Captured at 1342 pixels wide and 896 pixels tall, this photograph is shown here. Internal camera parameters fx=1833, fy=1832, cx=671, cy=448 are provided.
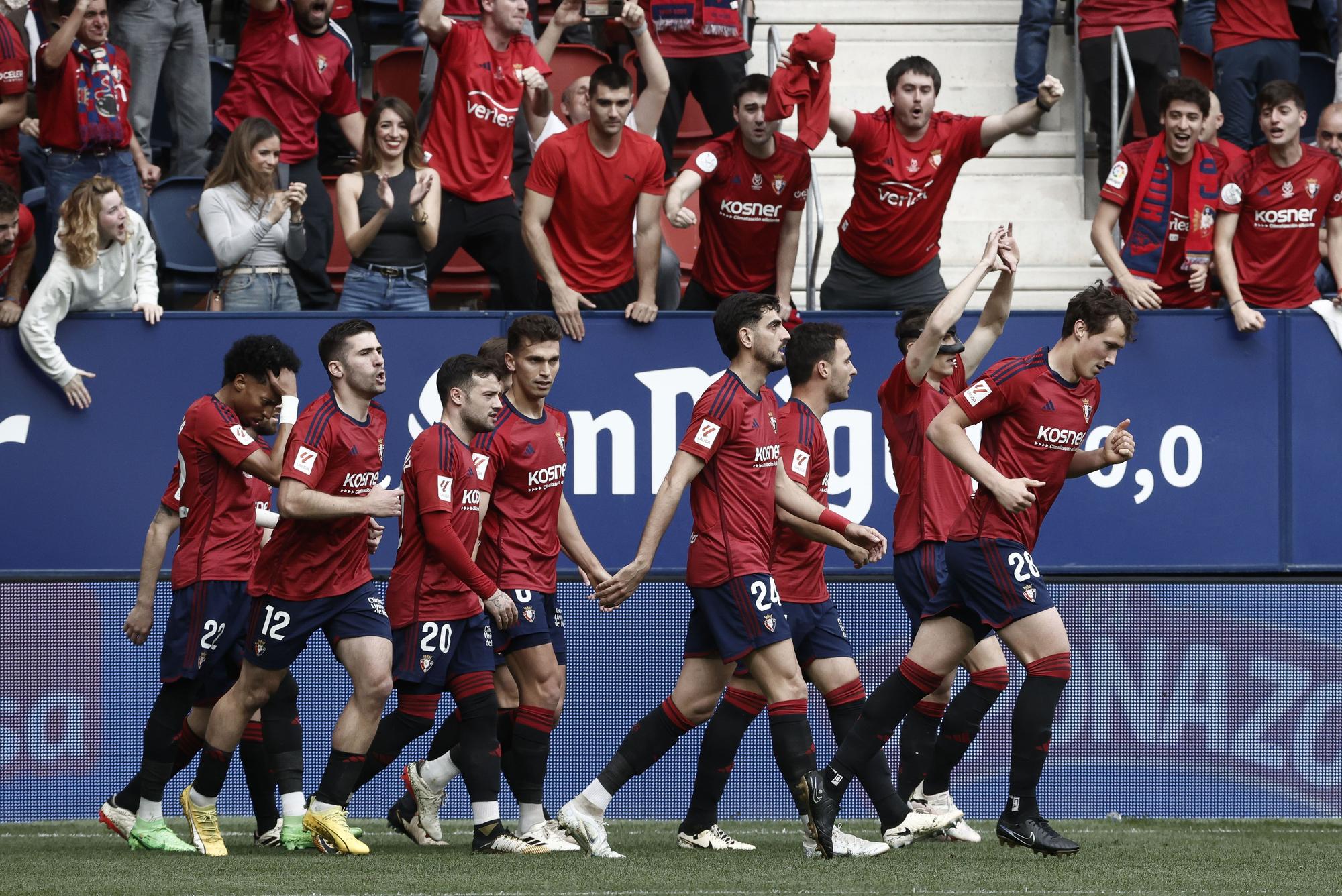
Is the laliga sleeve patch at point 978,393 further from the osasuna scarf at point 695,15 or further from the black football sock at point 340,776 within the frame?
the osasuna scarf at point 695,15

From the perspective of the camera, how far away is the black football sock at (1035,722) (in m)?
6.91

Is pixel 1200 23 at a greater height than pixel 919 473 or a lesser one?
greater

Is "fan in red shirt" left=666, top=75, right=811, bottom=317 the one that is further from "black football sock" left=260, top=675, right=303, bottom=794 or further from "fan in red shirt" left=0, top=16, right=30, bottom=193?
"fan in red shirt" left=0, top=16, right=30, bottom=193

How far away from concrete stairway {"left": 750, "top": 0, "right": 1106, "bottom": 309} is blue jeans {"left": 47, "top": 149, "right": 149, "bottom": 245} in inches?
167

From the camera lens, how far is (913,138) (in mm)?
9805

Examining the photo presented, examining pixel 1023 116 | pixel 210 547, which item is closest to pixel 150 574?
Answer: pixel 210 547

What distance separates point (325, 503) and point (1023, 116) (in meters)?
4.30

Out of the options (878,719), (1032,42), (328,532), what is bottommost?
(878,719)

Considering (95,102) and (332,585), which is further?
(95,102)

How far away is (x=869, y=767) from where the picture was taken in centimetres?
709

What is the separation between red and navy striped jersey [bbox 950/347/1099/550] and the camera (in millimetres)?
7070

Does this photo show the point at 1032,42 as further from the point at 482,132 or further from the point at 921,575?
the point at 921,575

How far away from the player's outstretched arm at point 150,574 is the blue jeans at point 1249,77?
7100 millimetres

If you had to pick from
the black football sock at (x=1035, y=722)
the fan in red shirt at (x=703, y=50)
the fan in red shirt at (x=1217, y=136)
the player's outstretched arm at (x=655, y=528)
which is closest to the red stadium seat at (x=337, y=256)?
the fan in red shirt at (x=703, y=50)
